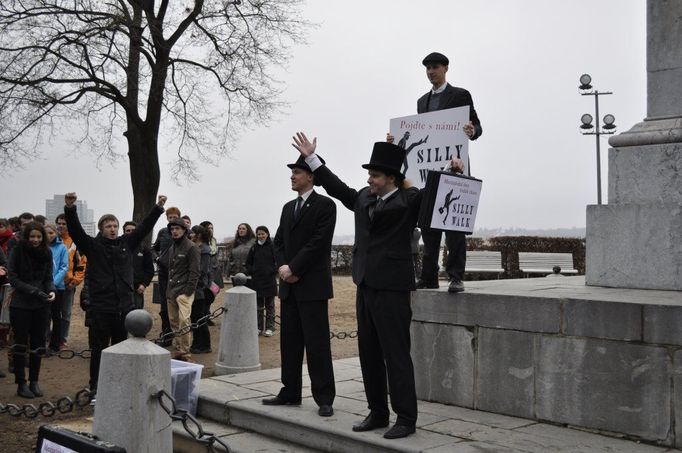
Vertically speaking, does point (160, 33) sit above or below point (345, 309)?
above

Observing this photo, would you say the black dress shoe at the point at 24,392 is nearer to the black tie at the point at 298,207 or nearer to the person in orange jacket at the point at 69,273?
the person in orange jacket at the point at 69,273

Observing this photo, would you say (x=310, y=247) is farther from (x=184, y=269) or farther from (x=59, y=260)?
(x=59, y=260)

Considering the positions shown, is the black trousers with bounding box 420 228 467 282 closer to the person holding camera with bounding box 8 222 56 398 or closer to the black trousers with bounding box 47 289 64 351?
the person holding camera with bounding box 8 222 56 398

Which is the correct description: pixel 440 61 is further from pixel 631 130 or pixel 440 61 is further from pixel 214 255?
pixel 214 255

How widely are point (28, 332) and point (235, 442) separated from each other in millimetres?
3661

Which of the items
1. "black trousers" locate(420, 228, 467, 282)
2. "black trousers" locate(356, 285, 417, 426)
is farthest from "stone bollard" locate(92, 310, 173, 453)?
"black trousers" locate(420, 228, 467, 282)

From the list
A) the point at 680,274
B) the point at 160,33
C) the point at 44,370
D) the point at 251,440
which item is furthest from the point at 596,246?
the point at 160,33

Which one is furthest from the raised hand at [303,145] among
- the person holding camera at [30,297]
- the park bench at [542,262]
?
the park bench at [542,262]

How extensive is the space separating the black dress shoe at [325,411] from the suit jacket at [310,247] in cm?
85

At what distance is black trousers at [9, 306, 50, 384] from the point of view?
27.5ft

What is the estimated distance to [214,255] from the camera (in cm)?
1278

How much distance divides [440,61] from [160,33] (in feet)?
52.7

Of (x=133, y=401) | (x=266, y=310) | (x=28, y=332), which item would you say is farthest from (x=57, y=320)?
(x=133, y=401)

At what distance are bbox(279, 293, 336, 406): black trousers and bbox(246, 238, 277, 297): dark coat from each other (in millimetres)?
6243
